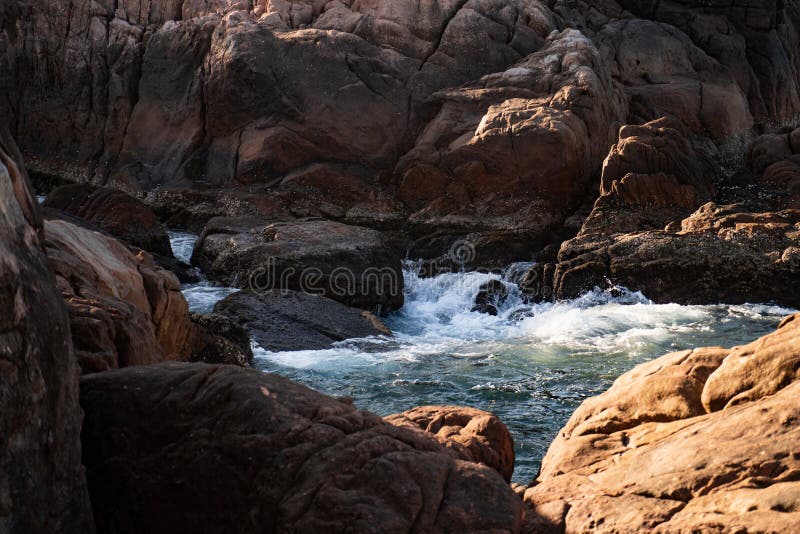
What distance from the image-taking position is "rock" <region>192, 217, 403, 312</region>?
14.0 metres

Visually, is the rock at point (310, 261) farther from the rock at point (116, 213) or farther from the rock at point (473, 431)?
the rock at point (473, 431)

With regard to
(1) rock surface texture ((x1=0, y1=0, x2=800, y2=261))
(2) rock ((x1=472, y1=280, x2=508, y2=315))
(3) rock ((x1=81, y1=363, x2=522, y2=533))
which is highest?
(1) rock surface texture ((x1=0, y1=0, x2=800, y2=261))

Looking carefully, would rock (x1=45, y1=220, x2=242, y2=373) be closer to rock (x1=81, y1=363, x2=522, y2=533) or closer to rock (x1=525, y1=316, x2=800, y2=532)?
rock (x1=81, y1=363, x2=522, y2=533)

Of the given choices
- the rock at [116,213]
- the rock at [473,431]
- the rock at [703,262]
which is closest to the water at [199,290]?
the rock at [116,213]

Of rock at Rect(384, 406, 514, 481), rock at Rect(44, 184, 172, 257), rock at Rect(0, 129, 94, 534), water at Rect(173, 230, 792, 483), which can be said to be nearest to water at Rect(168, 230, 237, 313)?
water at Rect(173, 230, 792, 483)

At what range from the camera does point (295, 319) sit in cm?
1195

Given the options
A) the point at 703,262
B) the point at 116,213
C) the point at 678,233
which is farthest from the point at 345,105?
the point at 703,262

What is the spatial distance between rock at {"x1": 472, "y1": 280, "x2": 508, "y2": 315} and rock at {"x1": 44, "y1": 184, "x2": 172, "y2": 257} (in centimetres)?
601

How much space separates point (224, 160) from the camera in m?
20.0

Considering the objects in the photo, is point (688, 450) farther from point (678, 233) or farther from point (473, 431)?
point (678, 233)

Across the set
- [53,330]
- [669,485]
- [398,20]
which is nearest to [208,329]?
[53,330]

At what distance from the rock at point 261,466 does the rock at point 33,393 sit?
26 centimetres

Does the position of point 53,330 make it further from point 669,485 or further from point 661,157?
point 661,157

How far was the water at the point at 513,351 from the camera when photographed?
8.92 m
